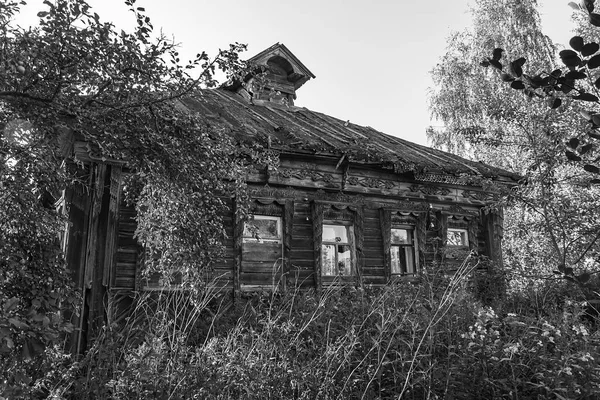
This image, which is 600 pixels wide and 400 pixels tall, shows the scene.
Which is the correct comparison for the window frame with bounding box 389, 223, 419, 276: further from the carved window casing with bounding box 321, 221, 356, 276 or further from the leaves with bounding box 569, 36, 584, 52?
the leaves with bounding box 569, 36, 584, 52

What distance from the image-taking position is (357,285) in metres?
10.1

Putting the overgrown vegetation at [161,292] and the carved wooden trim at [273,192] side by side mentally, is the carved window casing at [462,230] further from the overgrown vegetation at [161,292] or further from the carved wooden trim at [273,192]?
the overgrown vegetation at [161,292]

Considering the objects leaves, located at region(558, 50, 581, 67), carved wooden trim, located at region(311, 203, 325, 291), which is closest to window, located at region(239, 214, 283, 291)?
carved wooden trim, located at region(311, 203, 325, 291)

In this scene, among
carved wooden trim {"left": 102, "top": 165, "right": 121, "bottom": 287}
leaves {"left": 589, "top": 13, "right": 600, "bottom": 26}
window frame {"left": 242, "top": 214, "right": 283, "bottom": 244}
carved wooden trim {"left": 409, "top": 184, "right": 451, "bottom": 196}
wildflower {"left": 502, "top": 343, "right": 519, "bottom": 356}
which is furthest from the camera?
carved wooden trim {"left": 409, "top": 184, "right": 451, "bottom": 196}

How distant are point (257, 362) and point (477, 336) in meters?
2.32

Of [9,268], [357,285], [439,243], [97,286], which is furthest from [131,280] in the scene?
[439,243]

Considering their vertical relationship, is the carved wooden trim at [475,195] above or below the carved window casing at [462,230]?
above

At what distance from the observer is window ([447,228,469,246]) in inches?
493

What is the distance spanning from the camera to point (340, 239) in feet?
34.7

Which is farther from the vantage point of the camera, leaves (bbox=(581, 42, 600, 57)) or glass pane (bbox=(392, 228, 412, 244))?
glass pane (bbox=(392, 228, 412, 244))

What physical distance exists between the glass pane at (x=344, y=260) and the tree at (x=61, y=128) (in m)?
6.09

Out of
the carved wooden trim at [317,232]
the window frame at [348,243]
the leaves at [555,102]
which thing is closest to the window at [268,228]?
the carved wooden trim at [317,232]

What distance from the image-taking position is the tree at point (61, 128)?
3354mm

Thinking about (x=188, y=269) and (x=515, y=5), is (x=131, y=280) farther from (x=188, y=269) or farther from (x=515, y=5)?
(x=515, y=5)
